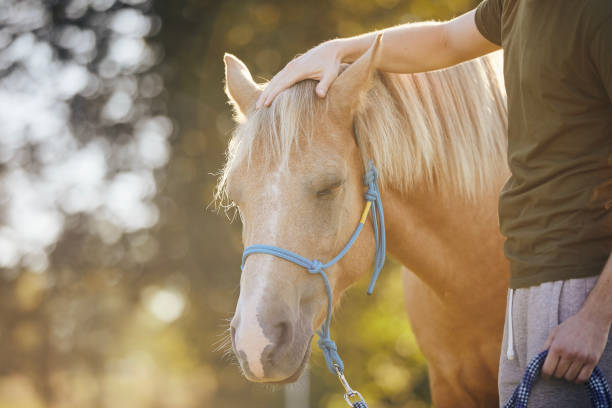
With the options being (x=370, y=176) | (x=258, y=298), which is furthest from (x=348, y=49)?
(x=258, y=298)

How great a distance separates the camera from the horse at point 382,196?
1.98 m

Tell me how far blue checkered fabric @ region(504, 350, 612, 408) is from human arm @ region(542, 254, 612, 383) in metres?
0.03

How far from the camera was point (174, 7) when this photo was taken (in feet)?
34.3

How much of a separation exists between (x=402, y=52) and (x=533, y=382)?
1360mm

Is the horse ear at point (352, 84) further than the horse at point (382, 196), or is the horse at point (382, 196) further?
the horse ear at point (352, 84)

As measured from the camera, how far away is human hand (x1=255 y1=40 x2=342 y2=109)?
2.30 metres

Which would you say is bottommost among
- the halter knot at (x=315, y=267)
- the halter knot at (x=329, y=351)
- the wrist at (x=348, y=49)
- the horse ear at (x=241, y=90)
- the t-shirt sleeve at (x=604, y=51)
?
the halter knot at (x=329, y=351)

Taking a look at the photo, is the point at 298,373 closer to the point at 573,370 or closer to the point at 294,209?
the point at 294,209

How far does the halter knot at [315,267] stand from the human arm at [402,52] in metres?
0.64

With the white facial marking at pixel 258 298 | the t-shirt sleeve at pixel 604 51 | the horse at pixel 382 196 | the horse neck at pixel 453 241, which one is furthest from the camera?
the horse neck at pixel 453 241

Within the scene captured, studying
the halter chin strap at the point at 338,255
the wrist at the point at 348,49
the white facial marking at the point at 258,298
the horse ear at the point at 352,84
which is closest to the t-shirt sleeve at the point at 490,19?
the horse ear at the point at 352,84

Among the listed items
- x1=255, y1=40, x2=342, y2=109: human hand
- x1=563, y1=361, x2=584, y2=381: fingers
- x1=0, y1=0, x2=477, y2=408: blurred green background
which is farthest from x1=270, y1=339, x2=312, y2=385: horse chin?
x1=0, y1=0, x2=477, y2=408: blurred green background

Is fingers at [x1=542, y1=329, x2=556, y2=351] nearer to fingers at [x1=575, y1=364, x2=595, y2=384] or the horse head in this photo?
fingers at [x1=575, y1=364, x2=595, y2=384]

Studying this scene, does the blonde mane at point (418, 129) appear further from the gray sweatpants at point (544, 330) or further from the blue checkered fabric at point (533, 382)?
the blue checkered fabric at point (533, 382)
